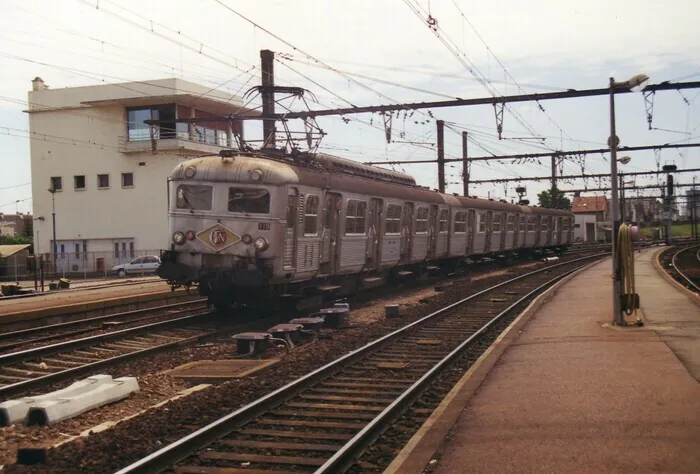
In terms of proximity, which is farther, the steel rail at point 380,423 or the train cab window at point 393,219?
the train cab window at point 393,219

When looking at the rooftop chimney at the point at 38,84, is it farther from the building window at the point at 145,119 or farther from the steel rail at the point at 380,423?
the steel rail at the point at 380,423

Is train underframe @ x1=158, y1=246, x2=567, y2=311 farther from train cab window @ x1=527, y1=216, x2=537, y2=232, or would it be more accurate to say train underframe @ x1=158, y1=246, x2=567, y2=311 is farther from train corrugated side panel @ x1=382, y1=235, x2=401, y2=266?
train cab window @ x1=527, y1=216, x2=537, y2=232

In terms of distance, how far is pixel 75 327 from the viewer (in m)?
15.2

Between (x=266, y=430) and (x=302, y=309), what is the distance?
30.9ft

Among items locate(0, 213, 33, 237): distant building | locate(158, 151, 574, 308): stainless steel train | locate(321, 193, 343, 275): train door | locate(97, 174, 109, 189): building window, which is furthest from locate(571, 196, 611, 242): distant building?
locate(321, 193, 343, 275): train door

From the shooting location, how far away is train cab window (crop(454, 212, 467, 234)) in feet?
90.2

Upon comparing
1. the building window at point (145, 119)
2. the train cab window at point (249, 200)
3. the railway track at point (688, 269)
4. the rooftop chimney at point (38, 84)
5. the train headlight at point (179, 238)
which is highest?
the rooftop chimney at point (38, 84)

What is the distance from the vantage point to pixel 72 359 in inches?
451

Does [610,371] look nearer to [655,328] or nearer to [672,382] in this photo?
[672,382]

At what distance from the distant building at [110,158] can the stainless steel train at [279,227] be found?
99.9 ft

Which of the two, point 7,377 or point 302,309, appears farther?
point 302,309

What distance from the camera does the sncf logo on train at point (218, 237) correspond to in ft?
47.4

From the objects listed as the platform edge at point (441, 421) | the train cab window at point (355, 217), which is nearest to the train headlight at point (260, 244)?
the train cab window at point (355, 217)

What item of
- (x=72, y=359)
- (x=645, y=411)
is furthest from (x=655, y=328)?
(x=72, y=359)
